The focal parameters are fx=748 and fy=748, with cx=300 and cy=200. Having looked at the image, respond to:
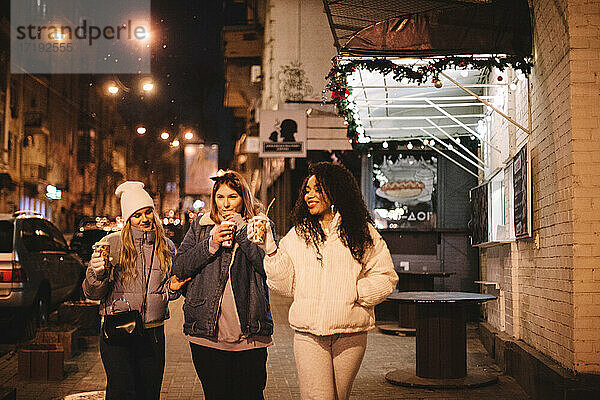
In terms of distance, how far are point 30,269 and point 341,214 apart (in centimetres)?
859

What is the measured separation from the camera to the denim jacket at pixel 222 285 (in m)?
4.73

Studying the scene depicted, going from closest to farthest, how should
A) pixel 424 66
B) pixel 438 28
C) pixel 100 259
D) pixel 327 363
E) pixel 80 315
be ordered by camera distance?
pixel 327 363 → pixel 100 259 → pixel 438 28 → pixel 424 66 → pixel 80 315

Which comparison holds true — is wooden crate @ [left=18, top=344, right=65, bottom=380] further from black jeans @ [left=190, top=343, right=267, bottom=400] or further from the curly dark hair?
the curly dark hair

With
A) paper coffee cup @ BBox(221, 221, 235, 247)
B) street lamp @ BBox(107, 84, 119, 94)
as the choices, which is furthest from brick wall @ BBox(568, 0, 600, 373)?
street lamp @ BBox(107, 84, 119, 94)

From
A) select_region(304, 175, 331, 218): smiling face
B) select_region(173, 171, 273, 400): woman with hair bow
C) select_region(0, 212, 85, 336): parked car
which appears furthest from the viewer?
select_region(0, 212, 85, 336): parked car

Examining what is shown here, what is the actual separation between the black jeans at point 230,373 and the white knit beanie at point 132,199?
1.37m

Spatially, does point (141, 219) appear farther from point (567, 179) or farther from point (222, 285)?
point (567, 179)

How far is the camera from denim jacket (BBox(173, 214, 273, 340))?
4734 millimetres

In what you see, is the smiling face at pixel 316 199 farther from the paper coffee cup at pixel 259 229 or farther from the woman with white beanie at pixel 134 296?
the woman with white beanie at pixel 134 296

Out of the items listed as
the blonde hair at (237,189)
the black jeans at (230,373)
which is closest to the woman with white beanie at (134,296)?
the black jeans at (230,373)

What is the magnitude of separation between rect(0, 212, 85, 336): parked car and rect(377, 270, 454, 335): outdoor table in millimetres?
6131

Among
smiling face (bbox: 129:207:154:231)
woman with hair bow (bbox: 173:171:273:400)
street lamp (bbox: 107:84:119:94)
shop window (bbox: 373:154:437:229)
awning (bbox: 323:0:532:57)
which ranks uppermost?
street lamp (bbox: 107:84:119:94)

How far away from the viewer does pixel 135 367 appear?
545cm

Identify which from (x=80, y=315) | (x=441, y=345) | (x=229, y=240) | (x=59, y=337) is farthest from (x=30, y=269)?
(x=229, y=240)
